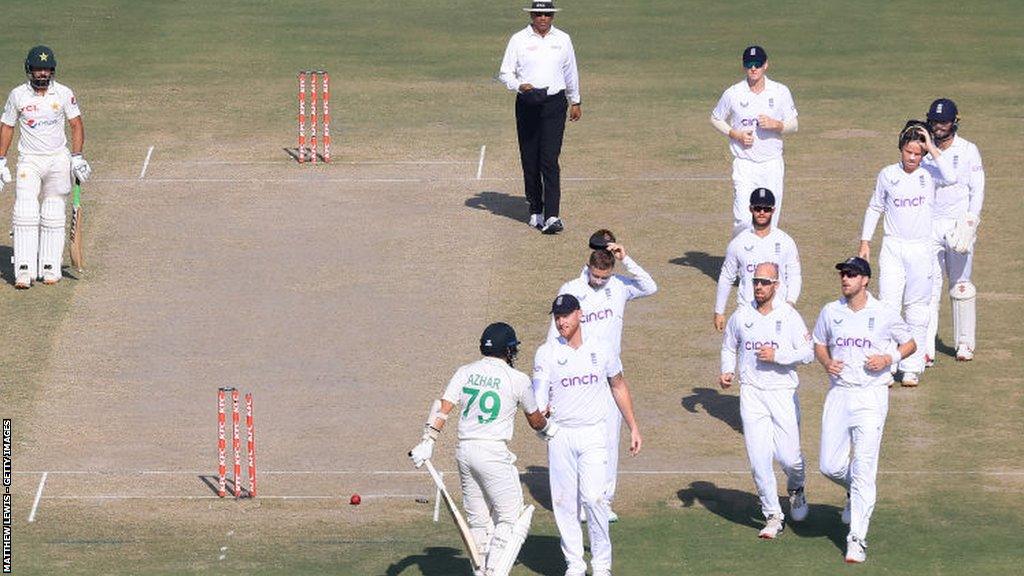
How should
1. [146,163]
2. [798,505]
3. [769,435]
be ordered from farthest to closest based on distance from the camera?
1. [146,163]
2. [798,505]
3. [769,435]

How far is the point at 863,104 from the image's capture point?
97.5 feet

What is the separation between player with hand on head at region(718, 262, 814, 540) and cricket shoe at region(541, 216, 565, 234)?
7405 millimetres

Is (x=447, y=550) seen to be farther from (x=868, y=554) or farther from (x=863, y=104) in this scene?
(x=863, y=104)

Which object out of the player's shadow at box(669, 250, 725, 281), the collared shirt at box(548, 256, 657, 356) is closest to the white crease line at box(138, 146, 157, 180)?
the player's shadow at box(669, 250, 725, 281)

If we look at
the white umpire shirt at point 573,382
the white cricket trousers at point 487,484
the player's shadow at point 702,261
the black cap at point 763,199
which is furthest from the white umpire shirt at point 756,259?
the player's shadow at point 702,261

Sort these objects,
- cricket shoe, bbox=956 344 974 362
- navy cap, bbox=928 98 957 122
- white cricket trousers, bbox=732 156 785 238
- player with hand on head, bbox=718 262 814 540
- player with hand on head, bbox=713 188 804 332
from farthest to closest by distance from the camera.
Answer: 1. white cricket trousers, bbox=732 156 785 238
2. cricket shoe, bbox=956 344 974 362
3. navy cap, bbox=928 98 957 122
4. player with hand on head, bbox=713 188 804 332
5. player with hand on head, bbox=718 262 814 540

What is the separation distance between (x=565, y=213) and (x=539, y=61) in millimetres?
2327

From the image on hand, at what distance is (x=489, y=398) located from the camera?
602 inches

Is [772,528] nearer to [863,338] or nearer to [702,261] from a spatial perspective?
[863,338]

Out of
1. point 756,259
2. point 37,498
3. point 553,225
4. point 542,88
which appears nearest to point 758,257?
point 756,259

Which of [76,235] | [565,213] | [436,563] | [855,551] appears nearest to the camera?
[855,551]

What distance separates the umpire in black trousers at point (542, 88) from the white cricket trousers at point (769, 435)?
743 centimetres

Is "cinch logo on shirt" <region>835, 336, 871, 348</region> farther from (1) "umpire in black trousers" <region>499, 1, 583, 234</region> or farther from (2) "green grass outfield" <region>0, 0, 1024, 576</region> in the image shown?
(1) "umpire in black trousers" <region>499, 1, 583, 234</region>

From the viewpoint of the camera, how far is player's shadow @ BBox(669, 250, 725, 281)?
2328 cm
